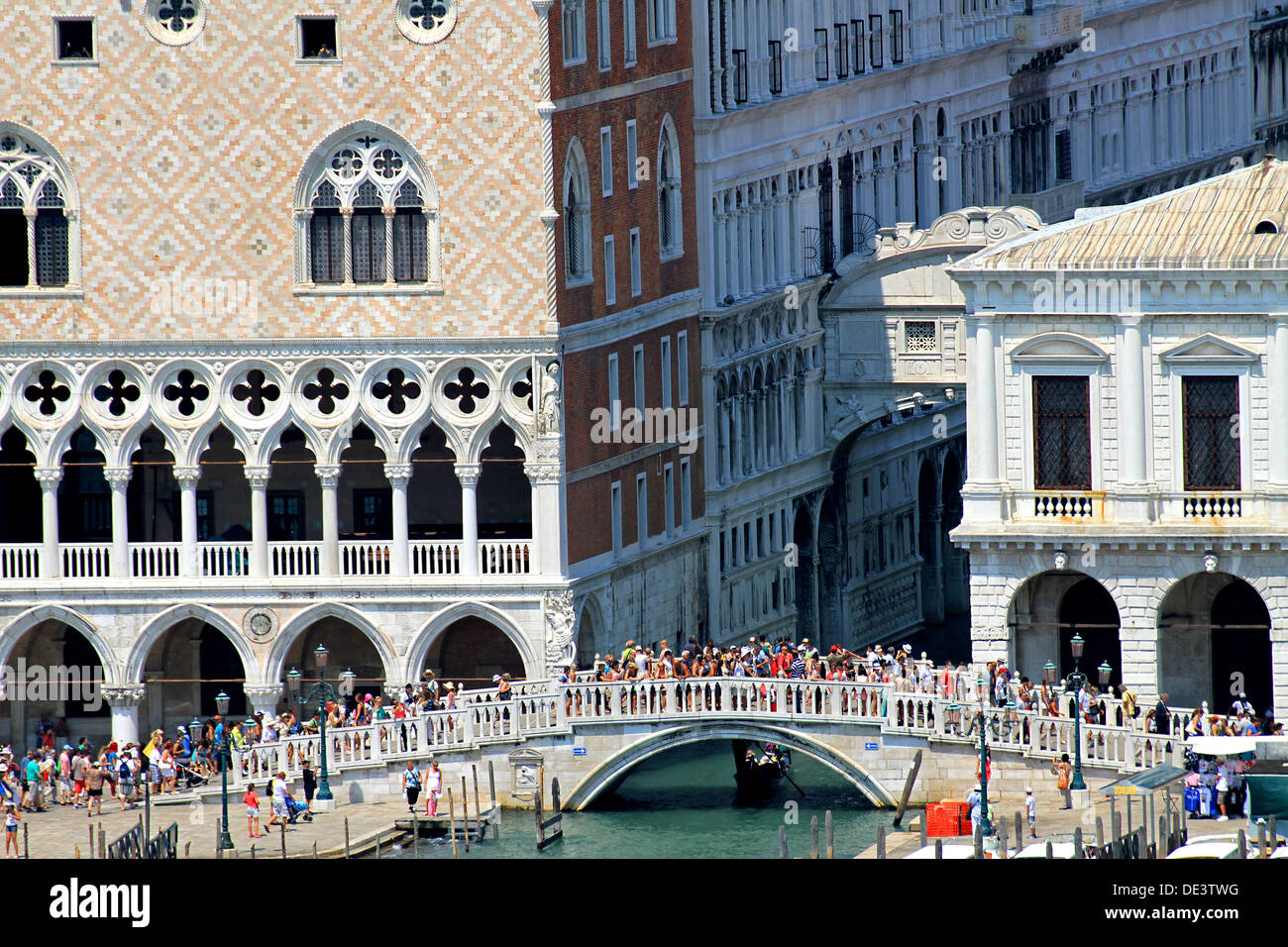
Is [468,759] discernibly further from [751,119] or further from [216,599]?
[751,119]

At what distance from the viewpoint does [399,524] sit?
6544cm

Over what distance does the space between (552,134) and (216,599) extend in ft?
37.2

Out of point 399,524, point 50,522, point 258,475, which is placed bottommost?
point 399,524

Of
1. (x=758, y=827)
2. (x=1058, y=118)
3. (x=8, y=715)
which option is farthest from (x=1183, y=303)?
(x=1058, y=118)

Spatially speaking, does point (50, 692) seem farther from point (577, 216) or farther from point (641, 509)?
point (577, 216)

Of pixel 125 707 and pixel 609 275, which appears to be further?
pixel 609 275

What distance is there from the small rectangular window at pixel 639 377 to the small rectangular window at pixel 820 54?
14.6 meters

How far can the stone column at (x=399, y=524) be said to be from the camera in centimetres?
6544

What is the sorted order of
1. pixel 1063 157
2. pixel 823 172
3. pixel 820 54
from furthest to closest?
pixel 1063 157 < pixel 820 54 < pixel 823 172

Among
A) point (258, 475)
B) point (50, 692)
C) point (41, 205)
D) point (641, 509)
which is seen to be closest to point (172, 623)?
point (50, 692)

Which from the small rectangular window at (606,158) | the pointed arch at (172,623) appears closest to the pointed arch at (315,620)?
the pointed arch at (172,623)

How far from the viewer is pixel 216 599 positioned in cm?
6600

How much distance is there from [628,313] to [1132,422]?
481 inches

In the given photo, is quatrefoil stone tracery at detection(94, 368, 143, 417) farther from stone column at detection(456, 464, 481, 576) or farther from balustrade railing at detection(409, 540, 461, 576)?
stone column at detection(456, 464, 481, 576)
